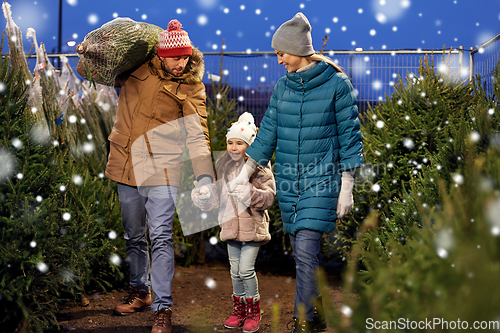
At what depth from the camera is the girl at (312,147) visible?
303 centimetres

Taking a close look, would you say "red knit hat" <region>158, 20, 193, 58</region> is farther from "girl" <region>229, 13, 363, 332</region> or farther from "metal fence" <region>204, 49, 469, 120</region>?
"metal fence" <region>204, 49, 469, 120</region>

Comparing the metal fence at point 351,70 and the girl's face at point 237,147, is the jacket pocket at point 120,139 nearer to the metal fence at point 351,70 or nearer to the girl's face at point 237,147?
the girl's face at point 237,147

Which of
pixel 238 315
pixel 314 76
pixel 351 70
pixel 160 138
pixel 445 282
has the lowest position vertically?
pixel 238 315

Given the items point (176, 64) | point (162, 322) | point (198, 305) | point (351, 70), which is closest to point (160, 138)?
point (176, 64)

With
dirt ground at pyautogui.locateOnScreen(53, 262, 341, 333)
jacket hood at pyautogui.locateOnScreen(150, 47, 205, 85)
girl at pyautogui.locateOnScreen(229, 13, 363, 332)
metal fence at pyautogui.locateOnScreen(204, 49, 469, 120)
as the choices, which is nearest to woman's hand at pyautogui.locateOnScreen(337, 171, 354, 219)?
girl at pyautogui.locateOnScreen(229, 13, 363, 332)

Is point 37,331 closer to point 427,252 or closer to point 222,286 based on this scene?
point 222,286

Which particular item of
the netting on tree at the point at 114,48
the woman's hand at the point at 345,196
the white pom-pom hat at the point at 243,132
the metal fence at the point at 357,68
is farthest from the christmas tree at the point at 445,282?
the metal fence at the point at 357,68

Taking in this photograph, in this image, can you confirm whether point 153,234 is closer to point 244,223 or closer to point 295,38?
point 244,223

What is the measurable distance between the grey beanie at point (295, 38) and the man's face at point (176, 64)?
75cm

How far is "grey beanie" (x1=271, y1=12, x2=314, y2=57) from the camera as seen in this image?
305 centimetres

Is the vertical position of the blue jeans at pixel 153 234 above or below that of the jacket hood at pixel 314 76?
below

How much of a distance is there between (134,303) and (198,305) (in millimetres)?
700

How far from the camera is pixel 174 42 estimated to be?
3.31 m

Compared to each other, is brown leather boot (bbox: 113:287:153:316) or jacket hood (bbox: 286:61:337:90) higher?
jacket hood (bbox: 286:61:337:90)
